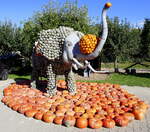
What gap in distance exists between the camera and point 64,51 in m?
7.34

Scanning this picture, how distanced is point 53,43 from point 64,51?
0.61m

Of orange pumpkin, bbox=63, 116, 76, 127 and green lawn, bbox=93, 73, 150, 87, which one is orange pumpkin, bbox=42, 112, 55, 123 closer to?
orange pumpkin, bbox=63, 116, 76, 127

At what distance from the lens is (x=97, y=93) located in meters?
8.68

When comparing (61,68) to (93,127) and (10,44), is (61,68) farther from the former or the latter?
(10,44)

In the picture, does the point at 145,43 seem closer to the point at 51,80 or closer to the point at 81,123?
the point at 51,80

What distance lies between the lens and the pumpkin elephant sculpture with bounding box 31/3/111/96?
661cm

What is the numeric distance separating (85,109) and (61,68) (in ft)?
6.27

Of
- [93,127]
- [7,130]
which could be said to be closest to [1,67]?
[7,130]

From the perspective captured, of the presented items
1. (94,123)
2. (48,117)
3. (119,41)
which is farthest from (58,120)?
(119,41)

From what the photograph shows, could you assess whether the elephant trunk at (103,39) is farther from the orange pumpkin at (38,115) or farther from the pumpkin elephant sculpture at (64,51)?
the orange pumpkin at (38,115)

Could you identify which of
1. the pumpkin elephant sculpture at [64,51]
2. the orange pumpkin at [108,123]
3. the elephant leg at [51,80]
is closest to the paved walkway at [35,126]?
the orange pumpkin at [108,123]

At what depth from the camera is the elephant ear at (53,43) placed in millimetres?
7625

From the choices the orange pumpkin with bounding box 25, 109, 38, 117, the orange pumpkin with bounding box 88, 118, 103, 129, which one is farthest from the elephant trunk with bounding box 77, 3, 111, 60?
the orange pumpkin with bounding box 25, 109, 38, 117

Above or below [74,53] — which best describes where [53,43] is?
above
